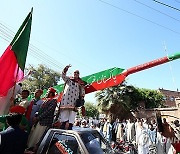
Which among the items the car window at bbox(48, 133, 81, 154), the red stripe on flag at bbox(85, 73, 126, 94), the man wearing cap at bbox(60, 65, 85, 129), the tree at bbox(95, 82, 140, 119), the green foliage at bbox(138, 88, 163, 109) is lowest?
the car window at bbox(48, 133, 81, 154)

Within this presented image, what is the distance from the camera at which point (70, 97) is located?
588 cm

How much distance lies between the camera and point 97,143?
4340mm

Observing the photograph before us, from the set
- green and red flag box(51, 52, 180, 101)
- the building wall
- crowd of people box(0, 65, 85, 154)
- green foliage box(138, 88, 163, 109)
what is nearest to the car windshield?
crowd of people box(0, 65, 85, 154)

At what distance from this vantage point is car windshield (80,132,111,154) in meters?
4.03

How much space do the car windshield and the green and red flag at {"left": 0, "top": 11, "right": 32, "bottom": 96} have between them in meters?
2.35

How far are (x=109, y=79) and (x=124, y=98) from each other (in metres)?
17.7

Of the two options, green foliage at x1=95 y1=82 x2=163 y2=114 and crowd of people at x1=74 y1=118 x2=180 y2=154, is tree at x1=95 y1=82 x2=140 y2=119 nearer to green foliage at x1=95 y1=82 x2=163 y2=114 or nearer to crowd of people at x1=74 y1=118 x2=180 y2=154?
green foliage at x1=95 y1=82 x2=163 y2=114

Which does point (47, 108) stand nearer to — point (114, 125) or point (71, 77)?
point (71, 77)

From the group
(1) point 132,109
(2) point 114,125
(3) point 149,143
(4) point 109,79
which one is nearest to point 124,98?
(1) point 132,109

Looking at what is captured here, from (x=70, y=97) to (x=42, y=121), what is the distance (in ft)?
3.90

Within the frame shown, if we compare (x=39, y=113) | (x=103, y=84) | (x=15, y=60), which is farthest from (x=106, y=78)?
(x=15, y=60)

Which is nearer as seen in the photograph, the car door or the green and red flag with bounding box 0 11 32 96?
the car door

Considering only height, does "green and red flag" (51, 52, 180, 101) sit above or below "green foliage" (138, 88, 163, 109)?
below

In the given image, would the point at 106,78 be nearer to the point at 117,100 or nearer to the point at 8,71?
the point at 8,71
